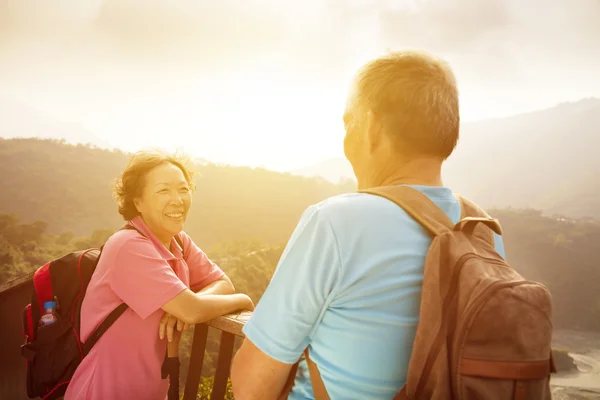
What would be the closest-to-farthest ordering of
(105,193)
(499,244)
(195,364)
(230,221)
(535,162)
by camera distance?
(499,244) → (195,364) → (105,193) → (230,221) → (535,162)

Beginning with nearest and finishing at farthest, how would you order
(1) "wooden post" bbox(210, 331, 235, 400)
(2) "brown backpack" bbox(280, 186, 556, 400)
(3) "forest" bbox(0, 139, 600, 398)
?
(2) "brown backpack" bbox(280, 186, 556, 400), (1) "wooden post" bbox(210, 331, 235, 400), (3) "forest" bbox(0, 139, 600, 398)

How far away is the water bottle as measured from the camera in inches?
70.8

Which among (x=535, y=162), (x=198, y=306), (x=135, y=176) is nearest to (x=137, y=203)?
(x=135, y=176)

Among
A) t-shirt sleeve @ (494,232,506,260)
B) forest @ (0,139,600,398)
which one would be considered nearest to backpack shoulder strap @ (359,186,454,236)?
t-shirt sleeve @ (494,232,506,260)

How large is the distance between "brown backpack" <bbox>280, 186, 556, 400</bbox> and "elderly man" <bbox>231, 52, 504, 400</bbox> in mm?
67

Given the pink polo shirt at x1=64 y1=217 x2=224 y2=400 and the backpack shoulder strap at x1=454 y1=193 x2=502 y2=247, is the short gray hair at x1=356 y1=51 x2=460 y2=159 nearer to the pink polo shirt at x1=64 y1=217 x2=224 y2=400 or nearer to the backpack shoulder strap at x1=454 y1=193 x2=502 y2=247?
the backpack shoulder strap at x1=454 y1=193 x2=502 y2=247

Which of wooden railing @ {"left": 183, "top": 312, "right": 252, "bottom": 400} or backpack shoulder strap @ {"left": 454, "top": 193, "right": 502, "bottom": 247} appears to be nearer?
backpack shoulder strap @ {"left": 454, "top": 193, "right": 502, "bottom": 247}

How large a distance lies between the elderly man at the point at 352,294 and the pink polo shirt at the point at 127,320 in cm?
76

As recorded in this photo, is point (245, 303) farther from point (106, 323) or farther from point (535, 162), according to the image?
point (535, 162)

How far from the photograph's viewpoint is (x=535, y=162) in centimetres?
13250

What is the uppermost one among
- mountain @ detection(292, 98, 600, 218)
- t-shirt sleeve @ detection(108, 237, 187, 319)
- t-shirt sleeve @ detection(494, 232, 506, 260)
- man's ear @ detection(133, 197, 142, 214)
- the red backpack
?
man's ear @ detection(133, 197, 142, 214)

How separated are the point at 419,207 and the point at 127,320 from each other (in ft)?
4.39

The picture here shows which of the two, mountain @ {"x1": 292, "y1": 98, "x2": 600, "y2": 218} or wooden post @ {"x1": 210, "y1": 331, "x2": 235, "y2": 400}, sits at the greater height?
wooden post @ {"x1": 210, "y1": 331, "x2": 235, "y2": 400}

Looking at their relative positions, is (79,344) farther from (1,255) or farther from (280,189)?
(280,189)
